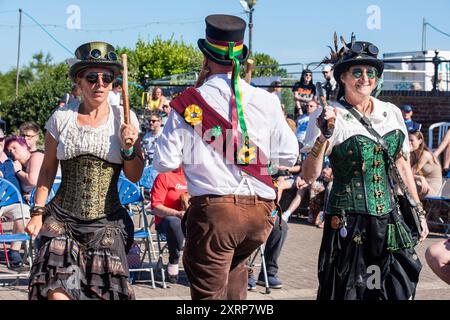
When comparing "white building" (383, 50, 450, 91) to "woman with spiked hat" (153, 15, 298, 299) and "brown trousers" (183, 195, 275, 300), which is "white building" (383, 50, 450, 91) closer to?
"woman with spiked hat" (153, 15, 298, 299)

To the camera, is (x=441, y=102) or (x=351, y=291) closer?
(x=351, y=291)

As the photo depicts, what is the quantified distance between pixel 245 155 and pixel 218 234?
1.45ft

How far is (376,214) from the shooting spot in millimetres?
5527

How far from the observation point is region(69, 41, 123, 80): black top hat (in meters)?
5.14

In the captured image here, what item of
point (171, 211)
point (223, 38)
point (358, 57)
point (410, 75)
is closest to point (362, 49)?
point (358, 57)

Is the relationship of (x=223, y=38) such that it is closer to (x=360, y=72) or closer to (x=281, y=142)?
(x=281, y=142)

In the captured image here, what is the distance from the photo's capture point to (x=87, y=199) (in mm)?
5059

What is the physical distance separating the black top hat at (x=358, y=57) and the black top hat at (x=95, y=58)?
148cm

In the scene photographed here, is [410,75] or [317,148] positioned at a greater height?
[410,75]

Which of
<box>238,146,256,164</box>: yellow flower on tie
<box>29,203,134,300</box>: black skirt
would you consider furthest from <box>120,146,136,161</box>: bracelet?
<box>238,146,256,164</box>: yellow flower on tie
